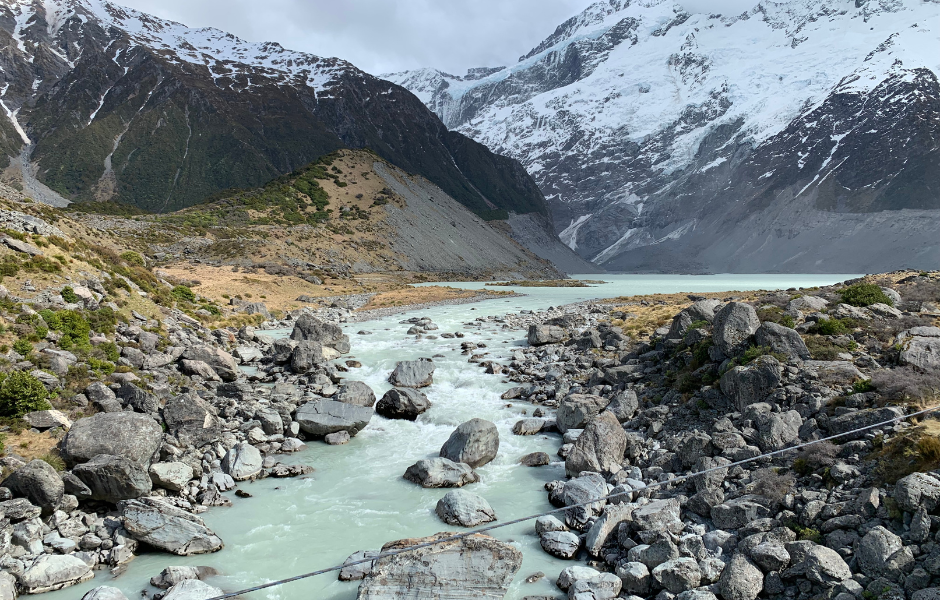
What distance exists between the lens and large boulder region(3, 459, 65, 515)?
11.4 meters

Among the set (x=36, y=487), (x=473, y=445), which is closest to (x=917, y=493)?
(x=473, y=445)

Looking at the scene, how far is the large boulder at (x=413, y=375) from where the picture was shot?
79.5ft

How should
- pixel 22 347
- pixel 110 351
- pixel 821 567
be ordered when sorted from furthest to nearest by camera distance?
pixel 110 351
pixel 22 347
pixel 821 567

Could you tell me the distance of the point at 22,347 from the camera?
55.5 ft

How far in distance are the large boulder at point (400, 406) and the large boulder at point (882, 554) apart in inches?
576

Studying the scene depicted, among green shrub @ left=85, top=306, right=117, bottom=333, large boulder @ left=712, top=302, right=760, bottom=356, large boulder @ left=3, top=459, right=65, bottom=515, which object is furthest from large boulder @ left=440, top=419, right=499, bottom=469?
green shrub @ left=85, top=306, right=117, bottom=333

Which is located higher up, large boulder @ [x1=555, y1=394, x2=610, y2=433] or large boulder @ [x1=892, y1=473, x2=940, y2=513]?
large boulder @ [x1=892, y1=473, x2=940, y2=513]

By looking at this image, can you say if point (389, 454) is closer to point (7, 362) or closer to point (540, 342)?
point (7, 362)

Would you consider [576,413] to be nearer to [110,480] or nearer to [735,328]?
[735,328]

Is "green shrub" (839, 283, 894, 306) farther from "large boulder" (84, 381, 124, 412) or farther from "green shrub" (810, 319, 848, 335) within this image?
"large boulder" (84, 381, 124, 412)

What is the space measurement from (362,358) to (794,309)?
21.5 meters

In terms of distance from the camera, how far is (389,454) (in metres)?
17.0

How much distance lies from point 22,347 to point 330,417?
10.2 metres

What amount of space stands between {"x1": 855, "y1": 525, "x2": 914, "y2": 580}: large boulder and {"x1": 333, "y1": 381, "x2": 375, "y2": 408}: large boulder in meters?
15.9
